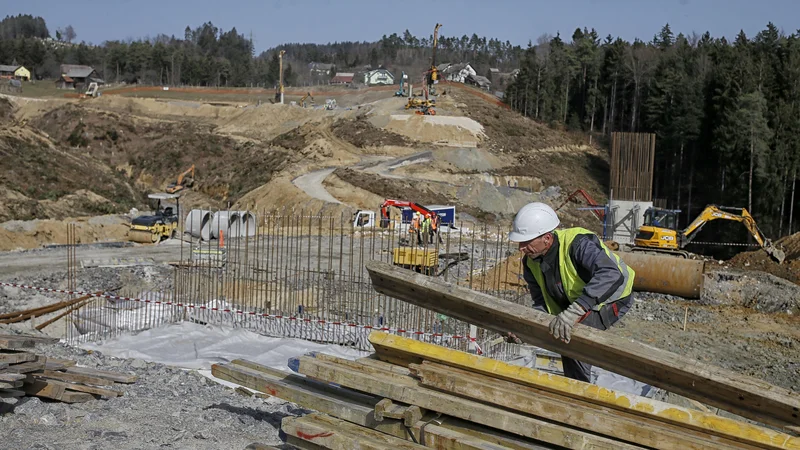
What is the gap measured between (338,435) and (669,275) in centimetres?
1636

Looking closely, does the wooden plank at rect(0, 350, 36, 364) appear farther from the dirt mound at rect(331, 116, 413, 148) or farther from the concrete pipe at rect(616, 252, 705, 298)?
the dirt mound at rect(331, 116, 413, 148)

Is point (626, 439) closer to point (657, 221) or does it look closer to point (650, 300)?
point (650, 300)

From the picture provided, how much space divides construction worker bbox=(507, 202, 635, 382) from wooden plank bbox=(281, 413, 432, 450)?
1127mm

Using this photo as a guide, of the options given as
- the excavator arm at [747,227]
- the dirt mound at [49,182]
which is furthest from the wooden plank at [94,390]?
the dirt mound at [49,182]

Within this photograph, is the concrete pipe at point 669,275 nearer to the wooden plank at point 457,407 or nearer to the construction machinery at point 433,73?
the wooden plank at point 457,407

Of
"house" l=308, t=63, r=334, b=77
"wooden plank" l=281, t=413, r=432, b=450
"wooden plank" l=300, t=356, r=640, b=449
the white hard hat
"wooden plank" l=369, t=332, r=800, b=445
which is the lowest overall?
"wooden plank" l=281, t=413, r=432, b=450

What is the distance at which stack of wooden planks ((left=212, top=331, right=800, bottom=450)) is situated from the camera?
3.68 meters

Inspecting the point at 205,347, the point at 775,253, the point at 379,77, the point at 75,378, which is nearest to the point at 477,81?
the point at 379,77

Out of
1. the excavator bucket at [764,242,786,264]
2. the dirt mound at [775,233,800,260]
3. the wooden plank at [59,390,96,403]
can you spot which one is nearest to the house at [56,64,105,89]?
the dirt mound at [775,233,800,260]

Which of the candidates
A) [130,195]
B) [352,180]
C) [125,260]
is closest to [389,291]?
[125,260]

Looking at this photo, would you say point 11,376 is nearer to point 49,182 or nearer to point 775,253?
point 775,253

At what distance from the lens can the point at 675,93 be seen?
4647 cm

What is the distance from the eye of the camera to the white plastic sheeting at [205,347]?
10.1 m

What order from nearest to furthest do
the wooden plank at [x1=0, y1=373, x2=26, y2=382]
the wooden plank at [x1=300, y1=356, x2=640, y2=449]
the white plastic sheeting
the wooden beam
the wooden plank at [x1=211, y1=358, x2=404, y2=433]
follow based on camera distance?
the wooden plank at [x1=300, y1=356, x2=640, y2=449]
the wooden plank at [x1=211, y1=358, x2=404, y2=433]
the wooden plank at [x1=0, y1=373, x2=26, y2=382]
the wooden beam
the white plastic sheeting
